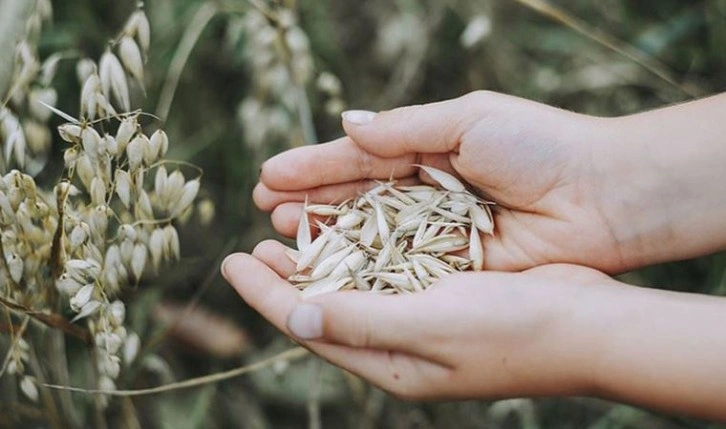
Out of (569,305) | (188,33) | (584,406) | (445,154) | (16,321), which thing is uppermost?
(188,33)

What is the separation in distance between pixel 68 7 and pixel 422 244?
93cm

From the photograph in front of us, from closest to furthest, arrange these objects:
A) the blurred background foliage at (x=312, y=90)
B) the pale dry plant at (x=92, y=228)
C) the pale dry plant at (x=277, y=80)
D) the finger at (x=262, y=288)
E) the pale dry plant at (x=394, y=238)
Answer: the pale dry plant at (x=92, y=228) < the finger at (x=262, y=288) < the pale dry plant at (x=394, y=238) < the pale dry plant at (x=277, y=80) < the blurred background foliage at (x=312, y=90)

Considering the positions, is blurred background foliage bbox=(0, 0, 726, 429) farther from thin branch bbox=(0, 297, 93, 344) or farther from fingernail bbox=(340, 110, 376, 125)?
thin branch bbox=(0, 297, 93, 344)

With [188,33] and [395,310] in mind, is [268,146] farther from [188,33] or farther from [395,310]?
[395,310]

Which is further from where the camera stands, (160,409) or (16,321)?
(160,409)

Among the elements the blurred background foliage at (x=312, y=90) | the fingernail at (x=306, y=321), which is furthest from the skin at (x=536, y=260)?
the blurred background foliage at (x=312, y=90)

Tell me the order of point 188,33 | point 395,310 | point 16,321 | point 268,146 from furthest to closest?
1. point 268,146
2. point 188,33
3. point 16,321
4. point 395,310

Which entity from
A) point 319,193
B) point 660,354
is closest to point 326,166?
point 319,193

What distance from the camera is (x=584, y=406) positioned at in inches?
69.1

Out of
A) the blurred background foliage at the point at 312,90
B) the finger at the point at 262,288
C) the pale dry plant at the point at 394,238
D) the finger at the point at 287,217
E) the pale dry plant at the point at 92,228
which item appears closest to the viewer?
the pale dry plant at the point at 92,228

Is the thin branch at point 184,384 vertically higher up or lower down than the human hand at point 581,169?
lower down

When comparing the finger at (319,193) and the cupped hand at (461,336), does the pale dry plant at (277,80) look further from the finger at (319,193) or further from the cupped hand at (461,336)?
the cupped hand at (461,336)

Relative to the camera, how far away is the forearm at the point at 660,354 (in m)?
1.01

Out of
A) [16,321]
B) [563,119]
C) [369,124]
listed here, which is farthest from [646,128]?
[16,321]
